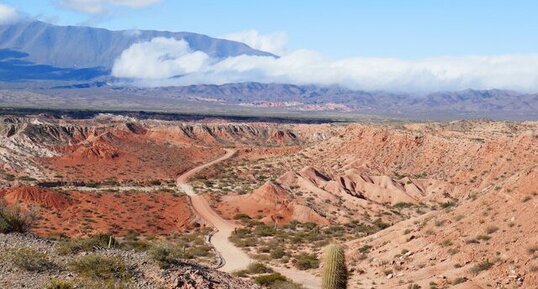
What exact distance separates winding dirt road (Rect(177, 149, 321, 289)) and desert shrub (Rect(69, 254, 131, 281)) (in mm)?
10286

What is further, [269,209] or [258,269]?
[269,209]

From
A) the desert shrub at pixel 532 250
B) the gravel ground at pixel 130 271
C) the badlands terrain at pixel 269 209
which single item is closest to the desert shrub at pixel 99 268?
the badlands terrain at pixel 269 209

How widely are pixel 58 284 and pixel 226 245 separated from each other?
72.6 feet

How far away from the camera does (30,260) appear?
70.6 ft

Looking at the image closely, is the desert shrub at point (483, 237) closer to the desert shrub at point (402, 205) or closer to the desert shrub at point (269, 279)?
the desert shrub at point (269, 279)

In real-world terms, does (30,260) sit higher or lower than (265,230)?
higher

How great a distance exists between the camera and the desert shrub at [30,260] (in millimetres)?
21203

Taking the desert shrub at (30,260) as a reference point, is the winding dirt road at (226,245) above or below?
below

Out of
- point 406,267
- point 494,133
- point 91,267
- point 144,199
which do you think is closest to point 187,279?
point 91,267

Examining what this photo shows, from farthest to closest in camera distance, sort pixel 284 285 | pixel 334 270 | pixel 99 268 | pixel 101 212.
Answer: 1. pixel 101 212
2. pixel 284 285
3. pixel 99 268
4. pixel 334 270

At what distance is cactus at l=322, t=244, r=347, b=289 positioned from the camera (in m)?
17.7

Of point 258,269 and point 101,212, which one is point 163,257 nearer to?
point 258,269

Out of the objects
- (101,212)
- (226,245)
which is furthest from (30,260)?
(101,212)

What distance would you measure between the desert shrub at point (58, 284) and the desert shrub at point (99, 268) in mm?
948
